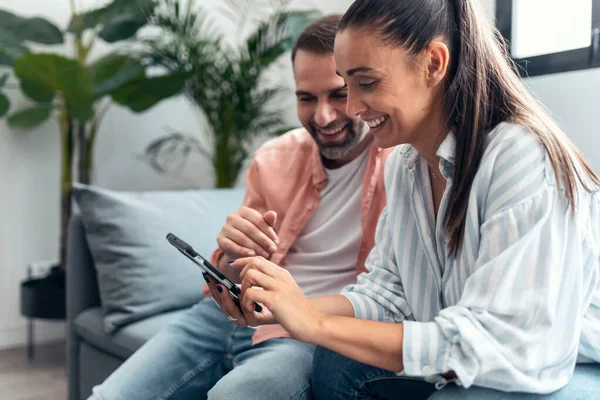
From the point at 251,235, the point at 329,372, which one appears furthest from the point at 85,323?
the point at 329,372

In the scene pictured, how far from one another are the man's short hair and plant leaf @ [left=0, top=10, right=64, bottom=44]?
167 cm

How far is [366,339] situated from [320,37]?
2.67 ft

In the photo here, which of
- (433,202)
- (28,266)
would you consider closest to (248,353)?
(433,202)

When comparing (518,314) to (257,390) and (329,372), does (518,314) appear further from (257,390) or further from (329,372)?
(257,390)

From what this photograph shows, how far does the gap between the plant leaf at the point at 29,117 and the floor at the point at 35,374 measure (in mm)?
1002

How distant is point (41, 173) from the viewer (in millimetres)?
2953

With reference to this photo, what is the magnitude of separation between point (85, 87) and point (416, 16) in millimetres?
1925

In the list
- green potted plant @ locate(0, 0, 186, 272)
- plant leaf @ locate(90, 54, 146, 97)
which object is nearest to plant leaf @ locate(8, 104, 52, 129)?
green potted plant @ locate(0, 0, 186, 272)

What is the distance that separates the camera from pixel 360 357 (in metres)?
0.82

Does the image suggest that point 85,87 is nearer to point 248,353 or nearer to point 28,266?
point 28,266

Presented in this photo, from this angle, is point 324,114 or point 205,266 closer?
point 205,266

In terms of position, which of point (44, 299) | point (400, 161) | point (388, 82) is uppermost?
point (388, 82)

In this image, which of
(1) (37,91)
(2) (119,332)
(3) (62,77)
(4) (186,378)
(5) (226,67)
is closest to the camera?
(4) (186,378)

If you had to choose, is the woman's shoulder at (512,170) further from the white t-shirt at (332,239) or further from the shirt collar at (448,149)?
the white t-shirt at (332,239)
